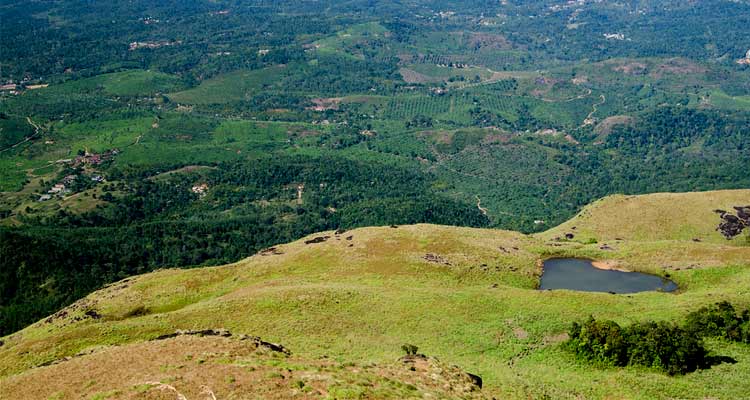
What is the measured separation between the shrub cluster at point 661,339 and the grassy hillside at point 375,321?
1621mm

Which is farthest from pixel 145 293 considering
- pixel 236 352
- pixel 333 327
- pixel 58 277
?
pixel 58 277

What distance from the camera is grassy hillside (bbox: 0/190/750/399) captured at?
179 feet

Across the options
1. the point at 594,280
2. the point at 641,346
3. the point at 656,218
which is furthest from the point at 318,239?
the point at 656,218

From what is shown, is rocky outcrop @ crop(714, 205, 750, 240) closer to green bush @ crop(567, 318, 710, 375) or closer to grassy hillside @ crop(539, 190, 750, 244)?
grassy hillside @ crop(539, 190, 750, 244)

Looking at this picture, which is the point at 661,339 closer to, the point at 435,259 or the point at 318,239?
the point at 435,259

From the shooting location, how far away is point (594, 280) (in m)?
99.2

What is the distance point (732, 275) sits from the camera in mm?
92438

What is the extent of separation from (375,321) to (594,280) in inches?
1582

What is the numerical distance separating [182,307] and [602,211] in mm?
99071

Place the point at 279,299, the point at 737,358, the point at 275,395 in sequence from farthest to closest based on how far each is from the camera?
the point at 279,299
the point at 737,358
the point at 275,395

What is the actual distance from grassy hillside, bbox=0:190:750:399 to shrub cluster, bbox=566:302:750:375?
162 cm

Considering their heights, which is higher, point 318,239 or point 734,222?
point 318,239

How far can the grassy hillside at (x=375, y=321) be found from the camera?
54.5 metres

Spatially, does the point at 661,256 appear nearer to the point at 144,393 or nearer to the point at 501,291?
the point at 501,291
